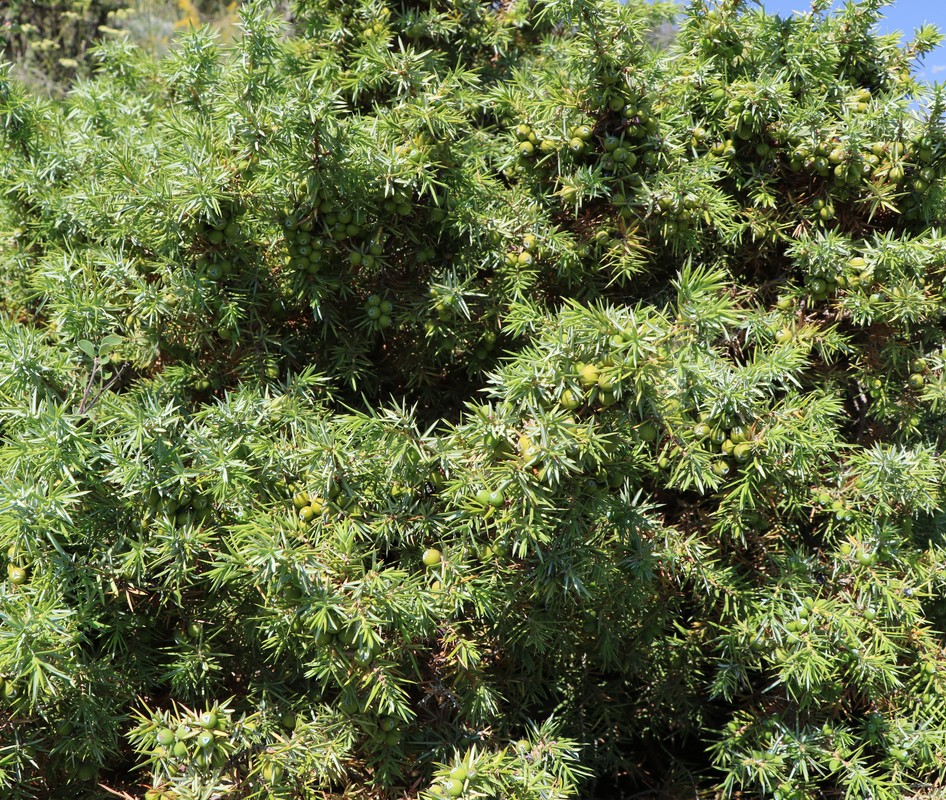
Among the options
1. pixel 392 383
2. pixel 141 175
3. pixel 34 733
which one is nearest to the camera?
pixel 34 733

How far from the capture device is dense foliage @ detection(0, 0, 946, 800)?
66.2 inches

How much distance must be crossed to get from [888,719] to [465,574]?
1178 millimetres

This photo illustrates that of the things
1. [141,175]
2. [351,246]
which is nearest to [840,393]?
[351,246]

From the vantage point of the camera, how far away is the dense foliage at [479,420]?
1.68 meters

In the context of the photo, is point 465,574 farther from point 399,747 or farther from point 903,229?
point 903,229

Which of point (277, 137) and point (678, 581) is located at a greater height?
point (277, 137)

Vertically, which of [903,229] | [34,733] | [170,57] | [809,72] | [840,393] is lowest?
[34,733]

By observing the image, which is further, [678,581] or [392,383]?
[392,383]

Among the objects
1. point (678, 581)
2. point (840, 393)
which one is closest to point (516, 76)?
point (840, 393)

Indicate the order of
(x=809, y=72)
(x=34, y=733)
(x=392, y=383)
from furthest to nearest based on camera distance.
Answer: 1. (x=392, y=383)
2. (x=809, y=72)
3. (x=34, y=733)

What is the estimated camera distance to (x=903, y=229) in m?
2.30

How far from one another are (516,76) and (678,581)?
4.63 feet

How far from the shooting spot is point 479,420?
1631mm

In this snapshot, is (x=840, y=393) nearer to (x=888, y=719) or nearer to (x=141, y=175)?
(x=888, y=719)
